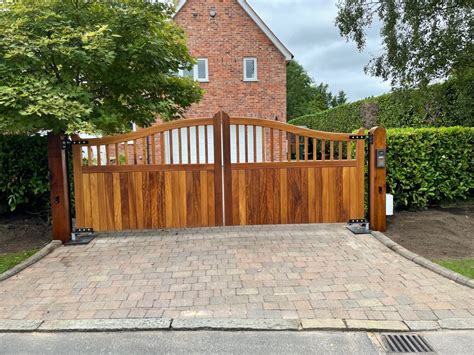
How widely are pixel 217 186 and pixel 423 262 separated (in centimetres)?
306

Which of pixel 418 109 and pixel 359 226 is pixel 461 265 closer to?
pixel 359 226

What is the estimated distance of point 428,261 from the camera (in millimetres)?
4496

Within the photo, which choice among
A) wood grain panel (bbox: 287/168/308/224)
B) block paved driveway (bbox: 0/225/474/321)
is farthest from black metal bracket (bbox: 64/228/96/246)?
wood grain panel (bbox: 287/168/308/224)

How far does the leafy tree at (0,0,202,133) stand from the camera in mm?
4648

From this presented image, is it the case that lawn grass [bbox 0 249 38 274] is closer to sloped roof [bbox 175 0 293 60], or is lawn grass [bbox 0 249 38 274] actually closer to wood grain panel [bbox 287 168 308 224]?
wood grain panel [bbox 287 168 308 224]

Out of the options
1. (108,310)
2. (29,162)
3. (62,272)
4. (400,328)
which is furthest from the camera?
(29,162)

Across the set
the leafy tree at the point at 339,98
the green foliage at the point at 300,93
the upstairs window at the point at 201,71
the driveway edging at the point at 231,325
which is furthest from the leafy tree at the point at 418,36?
the leafy tree at the point at 339,98

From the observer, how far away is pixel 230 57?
14359 millimetres

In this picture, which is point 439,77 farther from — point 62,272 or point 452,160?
point 62,272

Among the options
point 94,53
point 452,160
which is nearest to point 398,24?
point 452,160

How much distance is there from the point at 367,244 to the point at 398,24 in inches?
190

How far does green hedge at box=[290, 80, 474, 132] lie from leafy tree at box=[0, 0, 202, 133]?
5563mm

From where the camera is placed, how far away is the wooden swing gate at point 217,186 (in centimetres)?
581

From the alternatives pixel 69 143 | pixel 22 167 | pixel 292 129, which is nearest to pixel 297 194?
pixel 292 129
